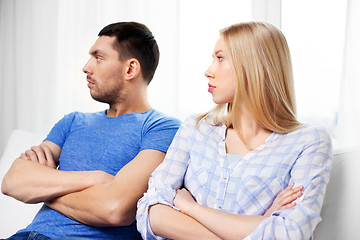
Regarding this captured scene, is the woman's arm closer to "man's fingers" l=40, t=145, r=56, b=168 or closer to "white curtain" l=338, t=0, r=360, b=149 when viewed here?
"white curtain" l=338, t=0, r=360, b=149

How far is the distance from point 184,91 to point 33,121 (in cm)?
126

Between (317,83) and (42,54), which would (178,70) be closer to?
(317,83)

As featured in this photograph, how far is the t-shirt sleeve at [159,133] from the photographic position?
169 centimetres

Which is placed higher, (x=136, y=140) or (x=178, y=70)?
(x=178, y=70)

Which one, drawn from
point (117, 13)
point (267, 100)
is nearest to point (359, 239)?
point (267, 100)

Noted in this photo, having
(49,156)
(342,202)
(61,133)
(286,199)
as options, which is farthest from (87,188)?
(342,202)

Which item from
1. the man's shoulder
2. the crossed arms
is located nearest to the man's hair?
the man's shoulder

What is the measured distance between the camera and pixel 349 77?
1.69 metres

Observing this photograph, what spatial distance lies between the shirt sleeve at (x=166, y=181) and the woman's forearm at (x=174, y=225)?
23 mm

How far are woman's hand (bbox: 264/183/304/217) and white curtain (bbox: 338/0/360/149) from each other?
524 mm

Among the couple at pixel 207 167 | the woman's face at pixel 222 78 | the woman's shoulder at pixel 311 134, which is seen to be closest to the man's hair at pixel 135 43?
the couple at pixel 207 167

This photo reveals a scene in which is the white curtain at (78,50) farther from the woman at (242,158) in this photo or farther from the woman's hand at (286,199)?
the woman's hand at (286,199)

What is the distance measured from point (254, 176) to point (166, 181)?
30 cm

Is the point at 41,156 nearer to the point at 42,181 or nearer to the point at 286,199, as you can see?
the point at 42,181
